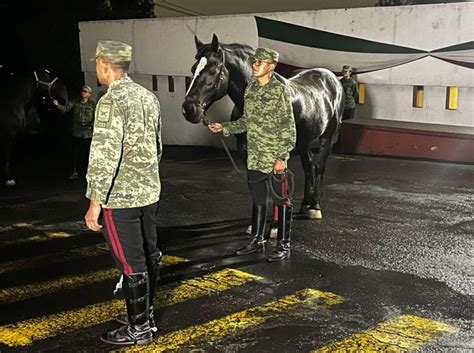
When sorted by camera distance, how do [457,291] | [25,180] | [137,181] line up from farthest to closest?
1. [25,180]
2. [457,291]
3. [137,181]

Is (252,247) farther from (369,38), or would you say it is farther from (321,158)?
(369,38)

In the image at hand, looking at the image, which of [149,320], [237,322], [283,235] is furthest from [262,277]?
[149,320]

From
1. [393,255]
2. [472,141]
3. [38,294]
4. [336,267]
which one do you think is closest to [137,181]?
[38,294]

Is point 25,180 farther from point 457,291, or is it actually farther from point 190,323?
point 457,291

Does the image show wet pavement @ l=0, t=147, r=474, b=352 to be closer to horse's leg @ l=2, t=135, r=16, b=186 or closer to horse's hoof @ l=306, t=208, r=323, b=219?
horse's hoof @ l=306, t=208, r=323, b=219

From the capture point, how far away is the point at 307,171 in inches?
310

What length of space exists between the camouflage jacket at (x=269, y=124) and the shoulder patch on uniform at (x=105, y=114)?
2.32 meters

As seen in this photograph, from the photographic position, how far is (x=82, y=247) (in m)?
6.96

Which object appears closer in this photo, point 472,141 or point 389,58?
point 472,141

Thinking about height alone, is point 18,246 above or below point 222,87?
below

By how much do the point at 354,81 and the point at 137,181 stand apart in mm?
9435

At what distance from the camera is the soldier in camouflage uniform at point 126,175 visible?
12.9 feet

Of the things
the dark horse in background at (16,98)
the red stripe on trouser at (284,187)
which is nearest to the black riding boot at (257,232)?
the red stripe on trouser at (284,187)

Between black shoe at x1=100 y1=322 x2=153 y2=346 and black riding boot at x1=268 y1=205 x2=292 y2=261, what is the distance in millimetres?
2111
